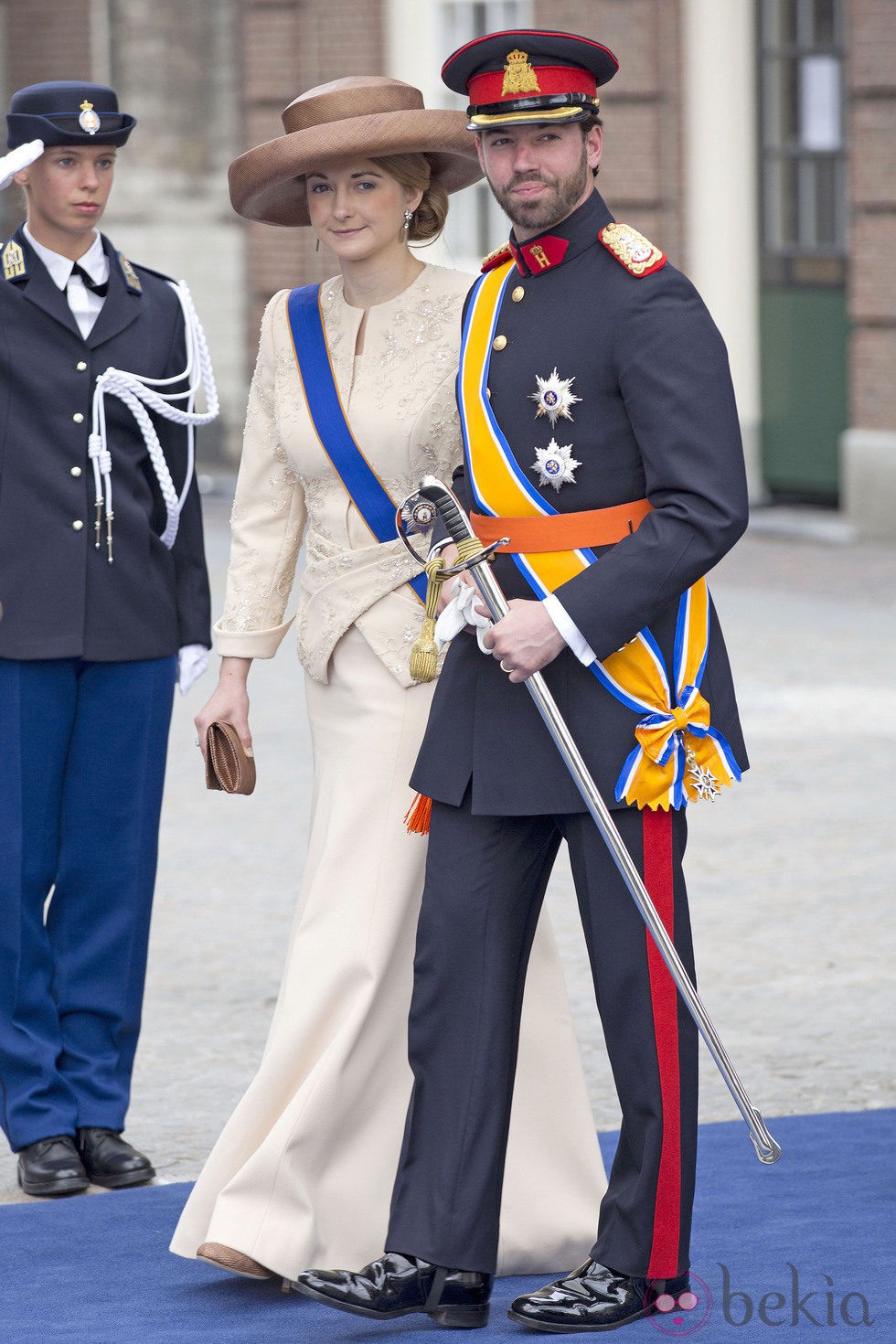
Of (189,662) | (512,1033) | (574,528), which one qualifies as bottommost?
(512,1033)

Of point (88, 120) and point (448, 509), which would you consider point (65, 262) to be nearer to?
point (88, 120)

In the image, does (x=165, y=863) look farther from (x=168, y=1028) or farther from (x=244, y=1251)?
(x=244, y=1251)

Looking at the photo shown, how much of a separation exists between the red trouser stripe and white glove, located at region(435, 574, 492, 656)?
374mm

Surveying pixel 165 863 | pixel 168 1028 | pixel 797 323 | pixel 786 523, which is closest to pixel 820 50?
pixel 797 323

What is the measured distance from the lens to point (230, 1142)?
155 inches

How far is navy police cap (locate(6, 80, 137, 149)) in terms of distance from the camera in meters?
4.48

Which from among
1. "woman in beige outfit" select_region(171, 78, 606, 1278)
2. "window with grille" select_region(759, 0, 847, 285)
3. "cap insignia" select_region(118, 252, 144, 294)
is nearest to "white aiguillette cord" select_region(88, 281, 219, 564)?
"cap insignia" select_region(118, 252, 144, 294)

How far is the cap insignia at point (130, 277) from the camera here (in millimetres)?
4695

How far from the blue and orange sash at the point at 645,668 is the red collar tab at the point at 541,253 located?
12 centimetres

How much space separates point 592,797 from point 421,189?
1185mm

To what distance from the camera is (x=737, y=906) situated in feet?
21.7

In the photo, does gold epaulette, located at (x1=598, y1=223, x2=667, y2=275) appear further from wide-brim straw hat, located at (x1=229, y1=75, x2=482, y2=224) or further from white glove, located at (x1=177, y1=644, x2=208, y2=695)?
white glove, located at (x1=177, y1=644, x2=208, y2=695)

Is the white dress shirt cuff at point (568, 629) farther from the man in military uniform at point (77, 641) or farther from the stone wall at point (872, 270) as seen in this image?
the stone wall at point (872, 270)

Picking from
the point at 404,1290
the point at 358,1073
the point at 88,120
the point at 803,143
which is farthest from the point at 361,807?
the point at 803,143
